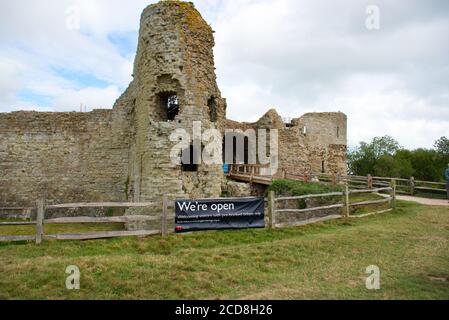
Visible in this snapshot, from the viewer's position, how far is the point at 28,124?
1859 centimetres

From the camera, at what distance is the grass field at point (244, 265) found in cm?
662

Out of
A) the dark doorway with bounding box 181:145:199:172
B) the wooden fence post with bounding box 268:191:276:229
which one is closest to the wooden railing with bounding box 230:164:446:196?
the dark doorway with bounding box 181:145:199:172

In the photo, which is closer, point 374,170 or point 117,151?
point 117,151

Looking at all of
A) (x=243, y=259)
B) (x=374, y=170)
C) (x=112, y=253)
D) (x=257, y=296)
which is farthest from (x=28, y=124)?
(x=374, y=170)

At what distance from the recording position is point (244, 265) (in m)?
8.16

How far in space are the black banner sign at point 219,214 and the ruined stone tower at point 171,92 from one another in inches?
96.5

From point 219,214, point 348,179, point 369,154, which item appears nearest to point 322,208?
point 219,214

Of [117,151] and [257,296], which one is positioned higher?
[117,151]

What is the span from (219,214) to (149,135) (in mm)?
4477

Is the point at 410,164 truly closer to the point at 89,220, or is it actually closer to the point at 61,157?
the point at 61,157

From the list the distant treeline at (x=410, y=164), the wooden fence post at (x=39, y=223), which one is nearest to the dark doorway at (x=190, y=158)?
the wooden fence post at (x=39, y=223)

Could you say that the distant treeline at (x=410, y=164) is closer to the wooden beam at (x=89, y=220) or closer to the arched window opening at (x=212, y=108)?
the arched window opening at (x=212, y=108)
